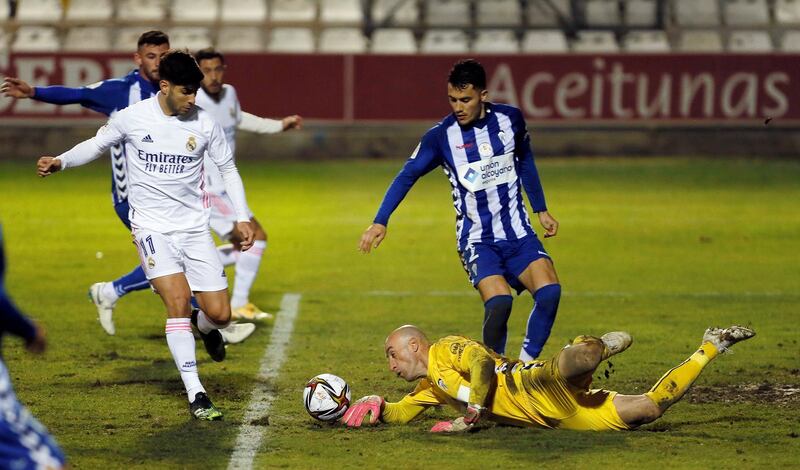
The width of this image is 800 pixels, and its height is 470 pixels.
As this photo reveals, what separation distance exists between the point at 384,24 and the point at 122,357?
17.1 m

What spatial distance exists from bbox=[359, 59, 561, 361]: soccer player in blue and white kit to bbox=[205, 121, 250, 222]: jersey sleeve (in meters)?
0.79

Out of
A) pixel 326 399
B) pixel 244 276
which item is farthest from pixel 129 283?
pixel 326 399

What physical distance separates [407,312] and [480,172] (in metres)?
3.28

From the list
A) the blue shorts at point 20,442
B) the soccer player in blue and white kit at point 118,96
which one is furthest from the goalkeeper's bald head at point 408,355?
the blue shorts at point 20,442

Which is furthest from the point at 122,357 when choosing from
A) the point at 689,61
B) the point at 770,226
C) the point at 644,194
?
the point at 689,61

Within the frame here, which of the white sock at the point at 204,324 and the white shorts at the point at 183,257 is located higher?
the white shorts at the point at 183,257

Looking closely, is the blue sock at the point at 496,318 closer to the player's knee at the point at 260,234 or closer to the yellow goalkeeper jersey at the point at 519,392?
the yellow goalkeeper jersey at the point at 519,392

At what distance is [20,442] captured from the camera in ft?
13.3

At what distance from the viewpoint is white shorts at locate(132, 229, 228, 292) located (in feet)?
24.1

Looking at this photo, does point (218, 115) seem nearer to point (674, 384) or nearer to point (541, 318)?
point (541, 318)

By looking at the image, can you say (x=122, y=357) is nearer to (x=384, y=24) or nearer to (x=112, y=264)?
(x=112, y=264)

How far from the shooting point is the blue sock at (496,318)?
7.37 m

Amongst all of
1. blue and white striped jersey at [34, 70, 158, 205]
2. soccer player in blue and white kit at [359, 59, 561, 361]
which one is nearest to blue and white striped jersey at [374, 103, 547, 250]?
soccer player in blue and white kit at [359, 59, 561, 361]

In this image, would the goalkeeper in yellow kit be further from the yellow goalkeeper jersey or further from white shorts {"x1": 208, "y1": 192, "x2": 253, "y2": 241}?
white shorts {"x1": 208, "y1": 192, "x2": 253, "y2": 241}
